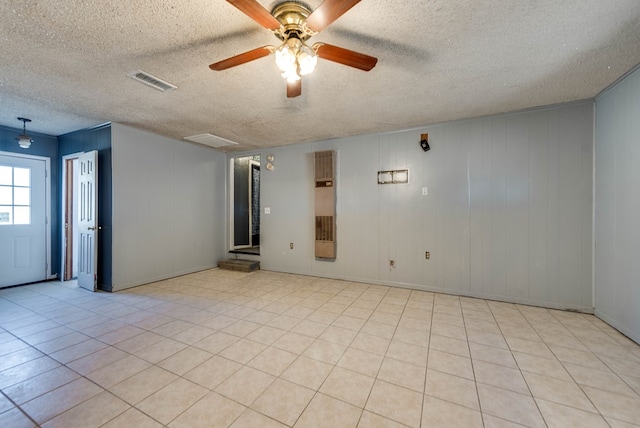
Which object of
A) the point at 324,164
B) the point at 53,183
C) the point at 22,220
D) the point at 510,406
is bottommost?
the point at 510,406

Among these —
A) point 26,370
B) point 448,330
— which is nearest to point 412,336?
point 448,330

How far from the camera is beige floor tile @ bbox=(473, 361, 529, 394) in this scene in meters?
1.93

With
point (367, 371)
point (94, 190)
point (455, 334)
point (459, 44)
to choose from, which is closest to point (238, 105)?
point (459, 44)

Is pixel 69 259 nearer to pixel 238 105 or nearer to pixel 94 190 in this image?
pixel 94 190

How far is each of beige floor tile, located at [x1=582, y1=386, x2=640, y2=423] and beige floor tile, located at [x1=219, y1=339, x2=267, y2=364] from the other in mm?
2524

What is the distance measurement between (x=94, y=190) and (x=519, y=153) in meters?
6.43

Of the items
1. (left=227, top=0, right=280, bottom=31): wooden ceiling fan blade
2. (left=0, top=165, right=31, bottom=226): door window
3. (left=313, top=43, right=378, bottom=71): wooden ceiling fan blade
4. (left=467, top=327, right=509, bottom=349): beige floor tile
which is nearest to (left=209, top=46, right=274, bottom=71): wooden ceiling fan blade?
(left=227, top=0, right=280, bottom=31): wooden ceiling fan blade

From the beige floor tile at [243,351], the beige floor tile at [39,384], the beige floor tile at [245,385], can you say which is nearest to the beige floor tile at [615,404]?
the beige floor tile at [245,385]

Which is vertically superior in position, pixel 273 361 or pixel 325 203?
pixel 325 203

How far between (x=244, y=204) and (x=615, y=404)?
6900 mm

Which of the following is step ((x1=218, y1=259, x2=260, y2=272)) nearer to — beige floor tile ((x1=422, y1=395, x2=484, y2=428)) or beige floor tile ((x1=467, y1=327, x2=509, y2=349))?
beige floor tile ((x1=467, y1=327, x2=509, y2=349))

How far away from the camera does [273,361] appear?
7.38 ft

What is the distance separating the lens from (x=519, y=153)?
3.61 meters

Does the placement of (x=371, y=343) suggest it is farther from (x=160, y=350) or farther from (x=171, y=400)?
(x=160, y=350)
